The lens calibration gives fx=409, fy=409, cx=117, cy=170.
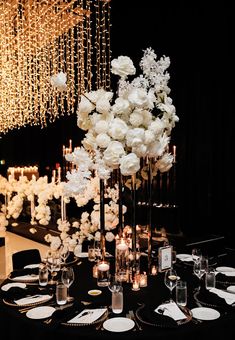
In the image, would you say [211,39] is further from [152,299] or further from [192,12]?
[152,299]

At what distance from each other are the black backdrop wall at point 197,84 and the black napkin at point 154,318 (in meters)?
3.23

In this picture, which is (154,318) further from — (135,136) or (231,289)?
(135,136)

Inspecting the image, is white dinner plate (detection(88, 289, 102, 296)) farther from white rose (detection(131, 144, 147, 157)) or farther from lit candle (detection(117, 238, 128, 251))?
white rose (detection(131, 144, 147, 157))

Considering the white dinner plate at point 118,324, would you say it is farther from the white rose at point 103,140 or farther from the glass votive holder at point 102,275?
the white rose at point 103,140

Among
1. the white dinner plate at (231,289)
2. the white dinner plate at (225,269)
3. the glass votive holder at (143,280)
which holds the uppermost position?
the glass votive holder at (143,280)

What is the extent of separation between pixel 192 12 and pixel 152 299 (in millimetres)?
3185

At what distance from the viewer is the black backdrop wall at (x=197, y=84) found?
455 cm

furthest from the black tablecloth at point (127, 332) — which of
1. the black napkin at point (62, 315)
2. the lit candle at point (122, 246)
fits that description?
the lit candle at point (122, 246)

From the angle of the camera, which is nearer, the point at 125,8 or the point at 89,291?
the point at 89,291

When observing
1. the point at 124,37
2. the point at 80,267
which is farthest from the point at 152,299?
the point at 124,37

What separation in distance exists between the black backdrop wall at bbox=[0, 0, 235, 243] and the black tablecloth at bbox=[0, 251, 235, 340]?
302 centimetres

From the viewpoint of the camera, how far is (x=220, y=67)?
5.68m

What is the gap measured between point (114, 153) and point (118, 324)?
90 cm

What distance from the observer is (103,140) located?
232 centimetres
